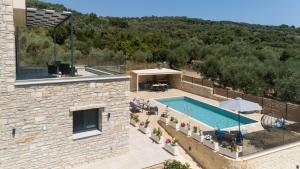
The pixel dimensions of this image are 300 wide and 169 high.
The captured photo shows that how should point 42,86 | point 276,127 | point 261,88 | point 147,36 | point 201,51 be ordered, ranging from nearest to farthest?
point 42,86
point 276,127
point 261,88
point 201,51
point 147,36

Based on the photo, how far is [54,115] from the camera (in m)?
11.0

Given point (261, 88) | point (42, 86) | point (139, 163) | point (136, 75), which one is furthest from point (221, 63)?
point (42, 86)

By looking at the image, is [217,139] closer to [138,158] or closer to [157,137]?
[157,137]

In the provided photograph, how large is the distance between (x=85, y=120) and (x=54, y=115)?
1.50 meters

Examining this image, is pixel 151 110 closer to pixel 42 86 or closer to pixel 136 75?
pixel 136 75

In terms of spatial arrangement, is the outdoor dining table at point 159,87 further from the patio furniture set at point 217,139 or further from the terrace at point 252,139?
the patio furniture set at point 217,139

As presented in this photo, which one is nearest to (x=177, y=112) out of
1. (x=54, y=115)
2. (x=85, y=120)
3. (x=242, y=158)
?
(x=242, y=158)

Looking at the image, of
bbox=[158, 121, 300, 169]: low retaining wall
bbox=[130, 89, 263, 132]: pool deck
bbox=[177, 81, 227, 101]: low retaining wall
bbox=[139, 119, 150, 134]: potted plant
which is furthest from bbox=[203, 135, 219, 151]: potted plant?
bbox=[177, 81, 227, 101]: low retaining wall

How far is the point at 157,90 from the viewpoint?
1110 inches

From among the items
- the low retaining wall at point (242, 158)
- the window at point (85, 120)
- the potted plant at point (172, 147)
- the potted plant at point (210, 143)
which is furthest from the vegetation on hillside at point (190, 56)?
the potted plant at point (210, 143)

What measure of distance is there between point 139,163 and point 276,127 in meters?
8.55

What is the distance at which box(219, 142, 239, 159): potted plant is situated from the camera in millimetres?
12791

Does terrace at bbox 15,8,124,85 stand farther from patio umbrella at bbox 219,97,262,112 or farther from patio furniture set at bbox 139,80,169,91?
patio furniture set at bbox 139,80,169,91

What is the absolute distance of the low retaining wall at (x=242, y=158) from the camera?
1282cm
